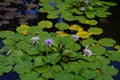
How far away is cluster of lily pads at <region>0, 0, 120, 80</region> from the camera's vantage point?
1.91 metres

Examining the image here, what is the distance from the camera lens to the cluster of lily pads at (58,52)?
1.91 meters

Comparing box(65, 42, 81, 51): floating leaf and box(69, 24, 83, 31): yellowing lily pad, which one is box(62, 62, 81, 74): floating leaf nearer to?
box(65, 42, 81, 51): floating leaf

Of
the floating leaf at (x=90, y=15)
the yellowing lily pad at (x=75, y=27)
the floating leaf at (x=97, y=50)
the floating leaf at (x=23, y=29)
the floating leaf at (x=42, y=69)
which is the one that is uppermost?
the floating leaf at (x=90, y=15)

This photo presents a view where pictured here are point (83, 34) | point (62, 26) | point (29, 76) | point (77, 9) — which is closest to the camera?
point (29, 76)

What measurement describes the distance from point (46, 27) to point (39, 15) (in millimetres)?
292

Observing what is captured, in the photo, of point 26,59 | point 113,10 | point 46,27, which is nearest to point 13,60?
point 26,59

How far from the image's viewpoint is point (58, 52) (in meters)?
2.05

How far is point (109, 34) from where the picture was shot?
2541mm

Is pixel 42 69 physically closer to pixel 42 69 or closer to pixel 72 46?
pixel 42 69

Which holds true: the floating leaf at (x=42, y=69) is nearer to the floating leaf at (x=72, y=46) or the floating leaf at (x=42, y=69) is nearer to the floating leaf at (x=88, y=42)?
the floating leaf at (x=72, y=46)

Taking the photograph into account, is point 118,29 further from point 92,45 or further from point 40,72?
point 40,72

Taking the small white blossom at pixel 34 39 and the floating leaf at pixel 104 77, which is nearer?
the floating leaf at pixel 104 77

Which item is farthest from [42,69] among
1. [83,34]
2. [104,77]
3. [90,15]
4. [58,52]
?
[90,15]

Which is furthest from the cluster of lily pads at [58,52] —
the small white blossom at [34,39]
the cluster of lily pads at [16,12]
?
the cluster of lily pads at [16,12]
